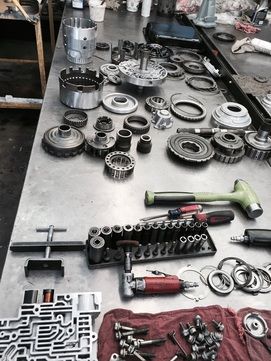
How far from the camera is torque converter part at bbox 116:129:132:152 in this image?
133cm

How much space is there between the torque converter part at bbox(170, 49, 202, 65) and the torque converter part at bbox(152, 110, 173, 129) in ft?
2.59

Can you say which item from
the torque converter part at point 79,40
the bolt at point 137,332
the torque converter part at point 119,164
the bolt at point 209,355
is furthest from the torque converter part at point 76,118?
the bolt at point 209,355

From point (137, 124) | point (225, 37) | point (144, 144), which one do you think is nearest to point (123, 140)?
point (144, 144)

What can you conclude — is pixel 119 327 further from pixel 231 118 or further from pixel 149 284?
pixel 231 118

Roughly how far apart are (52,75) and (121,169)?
3.12 feet

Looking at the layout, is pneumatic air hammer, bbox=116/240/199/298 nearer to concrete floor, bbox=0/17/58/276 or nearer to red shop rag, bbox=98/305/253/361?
red shop rag, bbox=98/305/253/361

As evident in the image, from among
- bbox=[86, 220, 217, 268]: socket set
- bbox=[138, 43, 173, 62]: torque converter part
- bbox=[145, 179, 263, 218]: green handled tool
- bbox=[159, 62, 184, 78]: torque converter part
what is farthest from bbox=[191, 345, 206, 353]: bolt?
bbox=[138, 43, 173, 62]: torque converter part

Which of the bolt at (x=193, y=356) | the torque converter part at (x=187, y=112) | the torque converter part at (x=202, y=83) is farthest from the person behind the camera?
the torque converter part at (x=202, y=83)

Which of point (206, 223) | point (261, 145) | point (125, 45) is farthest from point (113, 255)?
point (125, 45)

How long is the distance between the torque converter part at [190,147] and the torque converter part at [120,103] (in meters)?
0.31

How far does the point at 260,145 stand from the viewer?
148 cm

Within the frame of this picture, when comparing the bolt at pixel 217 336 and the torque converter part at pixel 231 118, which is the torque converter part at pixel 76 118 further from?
the bolt at pixel 217 336

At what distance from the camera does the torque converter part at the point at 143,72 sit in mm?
1699

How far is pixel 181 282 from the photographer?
0.92m
